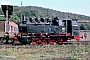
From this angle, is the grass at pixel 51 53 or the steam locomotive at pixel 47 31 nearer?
the grass at pixel 51 53

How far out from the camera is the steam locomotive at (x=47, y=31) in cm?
2917

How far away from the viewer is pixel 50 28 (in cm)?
3012

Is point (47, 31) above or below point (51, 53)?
below

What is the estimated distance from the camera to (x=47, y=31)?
→ 3006cm

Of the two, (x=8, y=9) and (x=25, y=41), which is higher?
(x=8, y=9)

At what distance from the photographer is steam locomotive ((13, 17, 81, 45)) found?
95.7 feet

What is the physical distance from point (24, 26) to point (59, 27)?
157 inches

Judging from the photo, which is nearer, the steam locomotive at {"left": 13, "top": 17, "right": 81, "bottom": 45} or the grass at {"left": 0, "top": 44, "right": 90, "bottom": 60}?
the grass at {"left": 0, "top": 44, "right": 90, "bottom": 60}

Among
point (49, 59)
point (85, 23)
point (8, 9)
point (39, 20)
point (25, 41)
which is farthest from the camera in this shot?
point (85, 23)

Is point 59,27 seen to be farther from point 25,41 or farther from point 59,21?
point 25,41

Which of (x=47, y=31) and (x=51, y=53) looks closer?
(x=51, y=53)

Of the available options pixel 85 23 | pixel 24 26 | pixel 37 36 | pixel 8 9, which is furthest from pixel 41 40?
pixel 85 23

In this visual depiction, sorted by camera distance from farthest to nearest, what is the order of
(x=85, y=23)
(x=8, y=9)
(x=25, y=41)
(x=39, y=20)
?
(x=85, y=23) → (x=8, y=9) → (x=39, y=20) → (x=25, y=41)

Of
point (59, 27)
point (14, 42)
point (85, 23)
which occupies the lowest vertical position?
point (85, 23)
